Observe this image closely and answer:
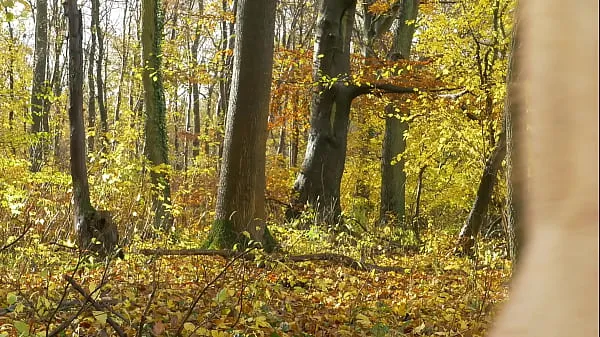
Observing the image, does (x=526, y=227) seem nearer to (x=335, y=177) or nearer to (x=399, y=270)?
(x=399, y=270)

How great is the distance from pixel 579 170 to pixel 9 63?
22427mm

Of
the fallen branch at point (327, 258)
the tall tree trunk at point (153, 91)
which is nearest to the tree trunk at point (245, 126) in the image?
the fallen branch at point (327, 258)

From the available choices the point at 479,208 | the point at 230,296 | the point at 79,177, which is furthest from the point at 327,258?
the point at 479,208

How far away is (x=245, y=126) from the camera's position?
728 centimetres

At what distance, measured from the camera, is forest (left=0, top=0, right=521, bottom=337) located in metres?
4.40

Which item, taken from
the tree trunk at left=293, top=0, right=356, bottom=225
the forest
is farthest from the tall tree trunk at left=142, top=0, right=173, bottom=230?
the tree trunk at left=293, top=0, right=356, bottom=225

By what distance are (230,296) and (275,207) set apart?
734 cm

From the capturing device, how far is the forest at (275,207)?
14.4 ft

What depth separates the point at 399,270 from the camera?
24.4 ft

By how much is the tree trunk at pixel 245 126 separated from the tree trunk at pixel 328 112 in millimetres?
4481

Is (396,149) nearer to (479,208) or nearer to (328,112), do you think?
(328,112)

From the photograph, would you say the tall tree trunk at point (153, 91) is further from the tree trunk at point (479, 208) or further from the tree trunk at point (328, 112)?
the tree trunk at point (479, 208)

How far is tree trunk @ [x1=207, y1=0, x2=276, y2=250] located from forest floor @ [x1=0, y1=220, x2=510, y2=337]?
0.61m

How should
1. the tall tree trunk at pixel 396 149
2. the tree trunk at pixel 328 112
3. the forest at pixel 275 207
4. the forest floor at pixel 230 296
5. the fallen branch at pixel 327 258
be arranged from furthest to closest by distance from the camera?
the tall tree trunk at pixel 396 149 → the tree trunk at pixel 328 112 → the fallen branch at pixel 327 258 → the forest at pixel 275 207 → the forest floor at pixel 230 296
